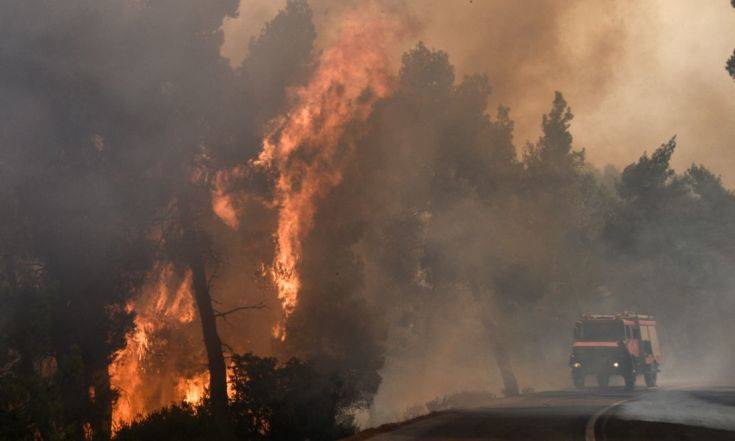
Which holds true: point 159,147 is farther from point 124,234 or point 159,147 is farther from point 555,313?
point 555,313

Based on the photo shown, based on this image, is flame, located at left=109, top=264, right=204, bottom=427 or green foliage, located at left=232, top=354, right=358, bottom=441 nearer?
green foliage, located at left=232, top=354, right=358, bottom=441

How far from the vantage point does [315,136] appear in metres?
33.0

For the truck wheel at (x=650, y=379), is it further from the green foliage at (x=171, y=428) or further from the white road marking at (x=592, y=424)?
the green foliage at (x=171, y=428)

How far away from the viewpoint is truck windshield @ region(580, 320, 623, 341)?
38.9 metres

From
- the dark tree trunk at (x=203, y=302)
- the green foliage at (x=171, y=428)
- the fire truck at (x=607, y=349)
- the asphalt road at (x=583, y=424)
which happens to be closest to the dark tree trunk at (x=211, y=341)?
the dark tree trunk at (x=203, y=302)

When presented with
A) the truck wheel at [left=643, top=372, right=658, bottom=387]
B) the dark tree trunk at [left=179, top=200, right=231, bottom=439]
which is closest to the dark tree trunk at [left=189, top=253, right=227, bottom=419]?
the dark tree trunk at [left=179, top=200, right=231, bottom=439]

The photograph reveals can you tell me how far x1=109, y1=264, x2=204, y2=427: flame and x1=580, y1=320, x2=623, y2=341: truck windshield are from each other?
18.0 metres

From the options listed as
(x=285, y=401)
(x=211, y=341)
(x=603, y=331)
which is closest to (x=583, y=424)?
(x=285, y=401)

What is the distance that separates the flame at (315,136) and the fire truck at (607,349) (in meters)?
13.3

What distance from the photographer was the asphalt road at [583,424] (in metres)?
16.6

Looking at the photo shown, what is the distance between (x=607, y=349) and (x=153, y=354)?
20.2 meters

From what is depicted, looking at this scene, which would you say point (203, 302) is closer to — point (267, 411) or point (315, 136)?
point (267, 411)

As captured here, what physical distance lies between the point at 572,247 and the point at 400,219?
21.7 m

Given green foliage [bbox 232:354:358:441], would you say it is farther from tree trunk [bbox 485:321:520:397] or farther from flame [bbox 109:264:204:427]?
tree trunk [bbox 485:321:520:397]
